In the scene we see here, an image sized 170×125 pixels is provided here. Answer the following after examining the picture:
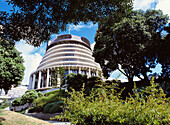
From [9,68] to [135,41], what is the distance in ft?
58.3

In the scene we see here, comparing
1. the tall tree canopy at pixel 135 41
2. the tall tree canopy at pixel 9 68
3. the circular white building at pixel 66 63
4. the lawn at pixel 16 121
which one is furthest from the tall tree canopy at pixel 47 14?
the circular white building at pixel 66 63

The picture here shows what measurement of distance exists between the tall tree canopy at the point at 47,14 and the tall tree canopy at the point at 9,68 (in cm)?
977

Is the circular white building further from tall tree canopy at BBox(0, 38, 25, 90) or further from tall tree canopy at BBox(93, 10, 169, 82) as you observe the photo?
tall tree canopy at BBox(0, 38, 25, 90)

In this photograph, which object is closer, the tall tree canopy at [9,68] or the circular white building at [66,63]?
the tall tree canopy at [9,68]

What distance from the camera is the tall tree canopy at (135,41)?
1620cm

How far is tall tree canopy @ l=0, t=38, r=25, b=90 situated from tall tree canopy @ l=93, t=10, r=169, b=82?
41.0ft

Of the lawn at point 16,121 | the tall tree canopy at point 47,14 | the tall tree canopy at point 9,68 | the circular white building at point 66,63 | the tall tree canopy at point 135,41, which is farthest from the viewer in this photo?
the circular white building at point 66,63

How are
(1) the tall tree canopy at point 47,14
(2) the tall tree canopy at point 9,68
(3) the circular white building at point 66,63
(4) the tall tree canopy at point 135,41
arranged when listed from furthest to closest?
1. (3) the circular white building at point 66,63
2. (4) the tall tree canopy at point 135,41
3. (2) the tall tree canopy at point 9,68
4. (1) the tall tree canopy at point 47,14

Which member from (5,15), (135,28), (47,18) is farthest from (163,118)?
(135,28)

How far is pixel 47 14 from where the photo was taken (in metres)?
5.93

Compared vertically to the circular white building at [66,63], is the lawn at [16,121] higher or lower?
lower

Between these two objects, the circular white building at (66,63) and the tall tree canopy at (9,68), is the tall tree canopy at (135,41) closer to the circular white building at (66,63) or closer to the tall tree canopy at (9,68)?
the tall tree canopy at (9,68)

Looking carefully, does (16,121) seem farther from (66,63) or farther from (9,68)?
(66,63)

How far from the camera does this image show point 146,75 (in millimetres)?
19312
